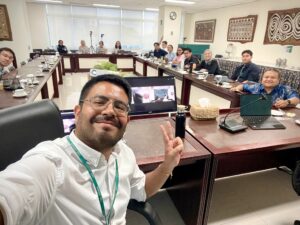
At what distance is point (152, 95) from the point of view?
65.6 inches

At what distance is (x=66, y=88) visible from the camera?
5.65 m

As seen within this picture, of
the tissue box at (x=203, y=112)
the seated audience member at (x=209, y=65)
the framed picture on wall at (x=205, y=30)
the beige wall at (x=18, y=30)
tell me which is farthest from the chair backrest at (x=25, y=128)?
the framed picture on wall at (x=205, y=30)

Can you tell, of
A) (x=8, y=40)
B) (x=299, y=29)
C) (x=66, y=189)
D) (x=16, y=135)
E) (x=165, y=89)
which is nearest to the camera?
(x=66, y=189)

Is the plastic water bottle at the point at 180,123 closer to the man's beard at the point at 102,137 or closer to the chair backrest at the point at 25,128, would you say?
the man's beard at the point at 102,137

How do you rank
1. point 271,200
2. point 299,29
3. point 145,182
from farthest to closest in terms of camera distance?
point 299,29
point 271,200
point 145,182

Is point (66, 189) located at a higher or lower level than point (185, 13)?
lower

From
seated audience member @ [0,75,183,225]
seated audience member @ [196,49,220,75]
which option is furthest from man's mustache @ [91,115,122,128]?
seated audience member @ [196,49,220,75]

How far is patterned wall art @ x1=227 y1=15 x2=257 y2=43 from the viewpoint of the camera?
6.20 m

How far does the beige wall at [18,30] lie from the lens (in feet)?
20.3

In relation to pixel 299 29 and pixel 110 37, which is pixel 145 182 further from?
pixel 110 37

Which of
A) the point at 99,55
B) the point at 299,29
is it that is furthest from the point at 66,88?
the point at 299,29

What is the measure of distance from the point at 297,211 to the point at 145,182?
1.61m

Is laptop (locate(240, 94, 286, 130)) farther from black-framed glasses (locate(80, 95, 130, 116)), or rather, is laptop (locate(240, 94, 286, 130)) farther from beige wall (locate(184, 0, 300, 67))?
beige wall (locate(184, 0, 300, 67))

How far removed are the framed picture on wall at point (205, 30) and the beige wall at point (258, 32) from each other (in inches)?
7.0
